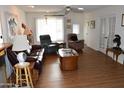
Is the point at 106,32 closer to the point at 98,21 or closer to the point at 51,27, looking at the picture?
the point at 98,21

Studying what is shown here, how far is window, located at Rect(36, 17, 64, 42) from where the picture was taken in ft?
33.5

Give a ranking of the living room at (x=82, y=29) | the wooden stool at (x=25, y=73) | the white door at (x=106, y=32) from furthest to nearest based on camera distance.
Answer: the white door at (x=106, y=32)
the living room at (x=82, y=29)
the wooden stool at (x=25, y=73)

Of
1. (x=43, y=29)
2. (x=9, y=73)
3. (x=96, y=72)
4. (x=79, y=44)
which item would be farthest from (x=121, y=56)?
(x=43, y=29)

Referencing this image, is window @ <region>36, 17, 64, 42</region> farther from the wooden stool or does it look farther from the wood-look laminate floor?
the wooden stool

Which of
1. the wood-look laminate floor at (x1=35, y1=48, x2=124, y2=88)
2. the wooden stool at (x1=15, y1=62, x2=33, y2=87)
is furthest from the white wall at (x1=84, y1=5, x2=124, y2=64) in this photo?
the wooden stool at (x1=15, y1=62, x2=33, y2=87)

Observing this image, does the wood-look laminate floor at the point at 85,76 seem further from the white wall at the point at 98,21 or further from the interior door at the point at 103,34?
the interior door at the point at 103,34

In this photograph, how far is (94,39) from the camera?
899cm

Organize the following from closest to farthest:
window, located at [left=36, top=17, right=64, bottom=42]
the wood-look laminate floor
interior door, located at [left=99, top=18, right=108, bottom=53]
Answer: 1. the wood-look laminate floor
2. interior door, located at [left=99, top=18, right=108, bottom=53]
3. window, located at [left=36, top=17, right=64, bottom=42]

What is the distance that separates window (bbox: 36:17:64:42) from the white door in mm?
3207

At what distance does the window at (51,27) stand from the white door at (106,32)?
3.21 meters

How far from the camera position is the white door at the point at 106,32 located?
691 cm

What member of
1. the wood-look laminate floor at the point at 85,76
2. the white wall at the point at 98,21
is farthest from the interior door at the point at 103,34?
the wood-look laminate floor at the point at 85,76
